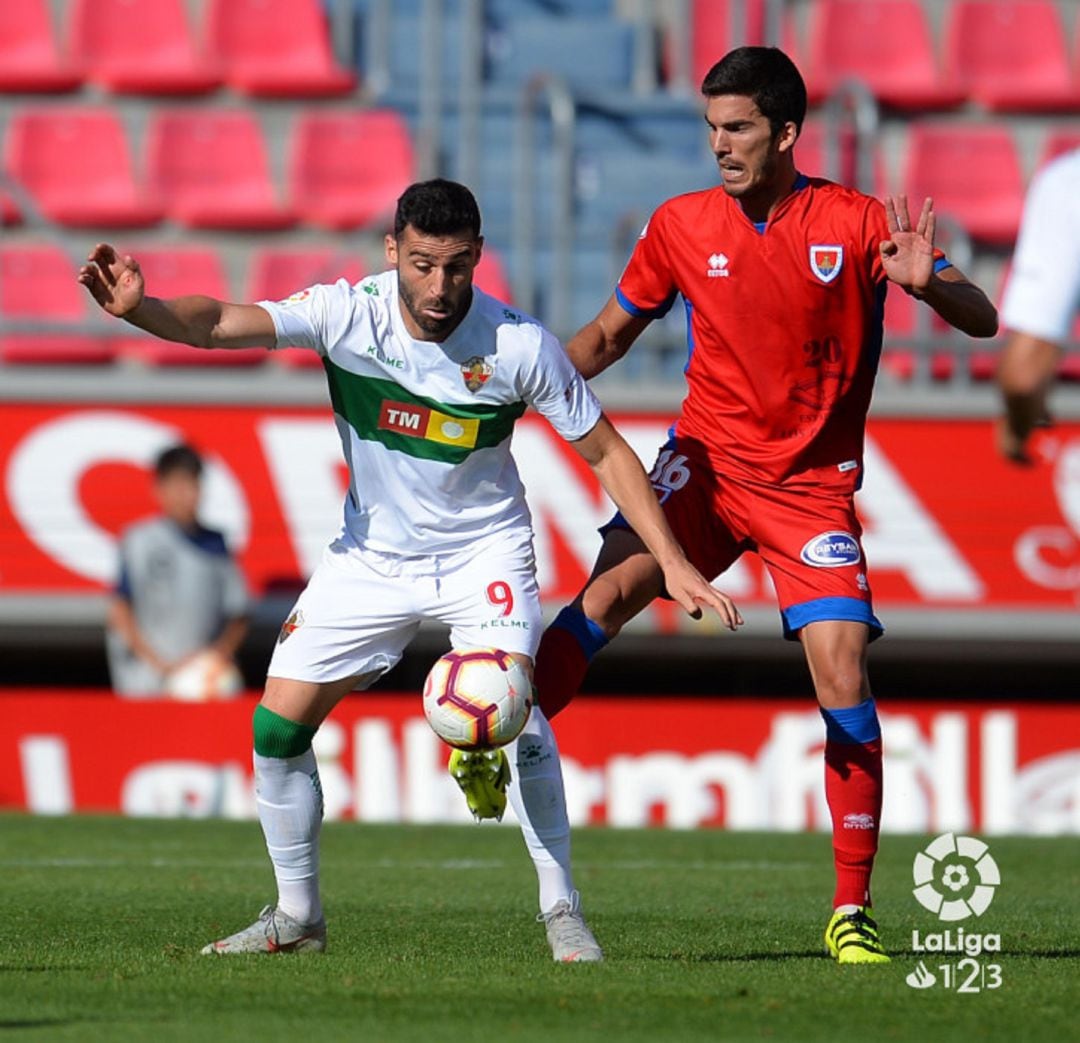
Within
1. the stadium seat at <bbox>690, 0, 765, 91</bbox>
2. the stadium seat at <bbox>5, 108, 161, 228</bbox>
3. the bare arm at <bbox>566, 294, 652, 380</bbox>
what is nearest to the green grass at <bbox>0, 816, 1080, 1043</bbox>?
the bare arm at <bbox>566, 294, 652, 380</bbox>

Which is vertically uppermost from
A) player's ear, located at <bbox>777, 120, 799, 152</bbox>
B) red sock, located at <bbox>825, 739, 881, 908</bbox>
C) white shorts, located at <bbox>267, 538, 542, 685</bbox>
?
player's ear, located at <bbox>777, 120, 799, 152</bbox>

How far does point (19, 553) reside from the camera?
12.7 meters

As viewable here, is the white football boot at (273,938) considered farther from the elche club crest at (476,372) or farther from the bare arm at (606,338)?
the bare arm at (606,338)

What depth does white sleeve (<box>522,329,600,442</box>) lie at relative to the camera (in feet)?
19.4

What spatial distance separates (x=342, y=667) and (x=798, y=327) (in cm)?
169

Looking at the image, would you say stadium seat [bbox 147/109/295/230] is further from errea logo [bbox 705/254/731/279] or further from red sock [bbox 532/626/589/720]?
red sock [bbox 532/626/589/720]

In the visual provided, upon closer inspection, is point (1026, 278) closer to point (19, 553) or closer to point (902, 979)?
point (902, 979)

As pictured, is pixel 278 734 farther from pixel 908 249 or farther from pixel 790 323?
pixel 908 249

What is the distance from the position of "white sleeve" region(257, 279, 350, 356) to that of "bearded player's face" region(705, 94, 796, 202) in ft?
3.89

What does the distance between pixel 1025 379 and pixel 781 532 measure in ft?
6.09

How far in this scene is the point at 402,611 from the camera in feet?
19.5

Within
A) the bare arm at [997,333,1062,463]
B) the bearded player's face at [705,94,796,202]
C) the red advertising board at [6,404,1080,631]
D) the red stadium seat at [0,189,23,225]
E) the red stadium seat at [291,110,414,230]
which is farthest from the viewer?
the red stadium seat at [291,110,414,230]

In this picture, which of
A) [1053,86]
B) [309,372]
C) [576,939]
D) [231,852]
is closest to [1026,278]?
[576,939]

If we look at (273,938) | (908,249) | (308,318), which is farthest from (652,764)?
(308,318)
